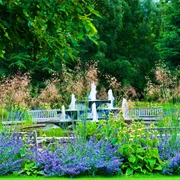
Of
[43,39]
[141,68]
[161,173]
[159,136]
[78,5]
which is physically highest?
[141,68]

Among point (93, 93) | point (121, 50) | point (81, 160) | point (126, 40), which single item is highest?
point (126, 40)

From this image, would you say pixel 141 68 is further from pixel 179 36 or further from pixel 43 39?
pixel 43 39

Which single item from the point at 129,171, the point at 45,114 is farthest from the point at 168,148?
the point at 45,114

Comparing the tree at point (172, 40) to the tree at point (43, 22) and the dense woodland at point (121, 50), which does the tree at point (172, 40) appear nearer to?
the dense woodland at point (121, 50)

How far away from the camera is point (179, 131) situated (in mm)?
6750

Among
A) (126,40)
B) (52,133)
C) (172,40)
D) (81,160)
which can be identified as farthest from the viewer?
(126,40)

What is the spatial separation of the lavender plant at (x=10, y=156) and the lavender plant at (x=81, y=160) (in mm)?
276

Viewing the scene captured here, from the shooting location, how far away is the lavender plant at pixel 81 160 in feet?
18.0

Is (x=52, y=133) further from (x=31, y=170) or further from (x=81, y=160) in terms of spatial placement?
(x=81, y=160)

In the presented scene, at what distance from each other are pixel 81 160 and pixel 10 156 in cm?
104

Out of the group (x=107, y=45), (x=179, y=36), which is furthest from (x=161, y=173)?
(x=107, y=45)

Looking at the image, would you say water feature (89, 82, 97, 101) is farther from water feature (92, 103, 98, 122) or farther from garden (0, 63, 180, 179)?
garden (0, 63, 180, 179)

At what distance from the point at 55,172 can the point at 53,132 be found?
136 inches

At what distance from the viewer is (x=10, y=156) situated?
5.86m
